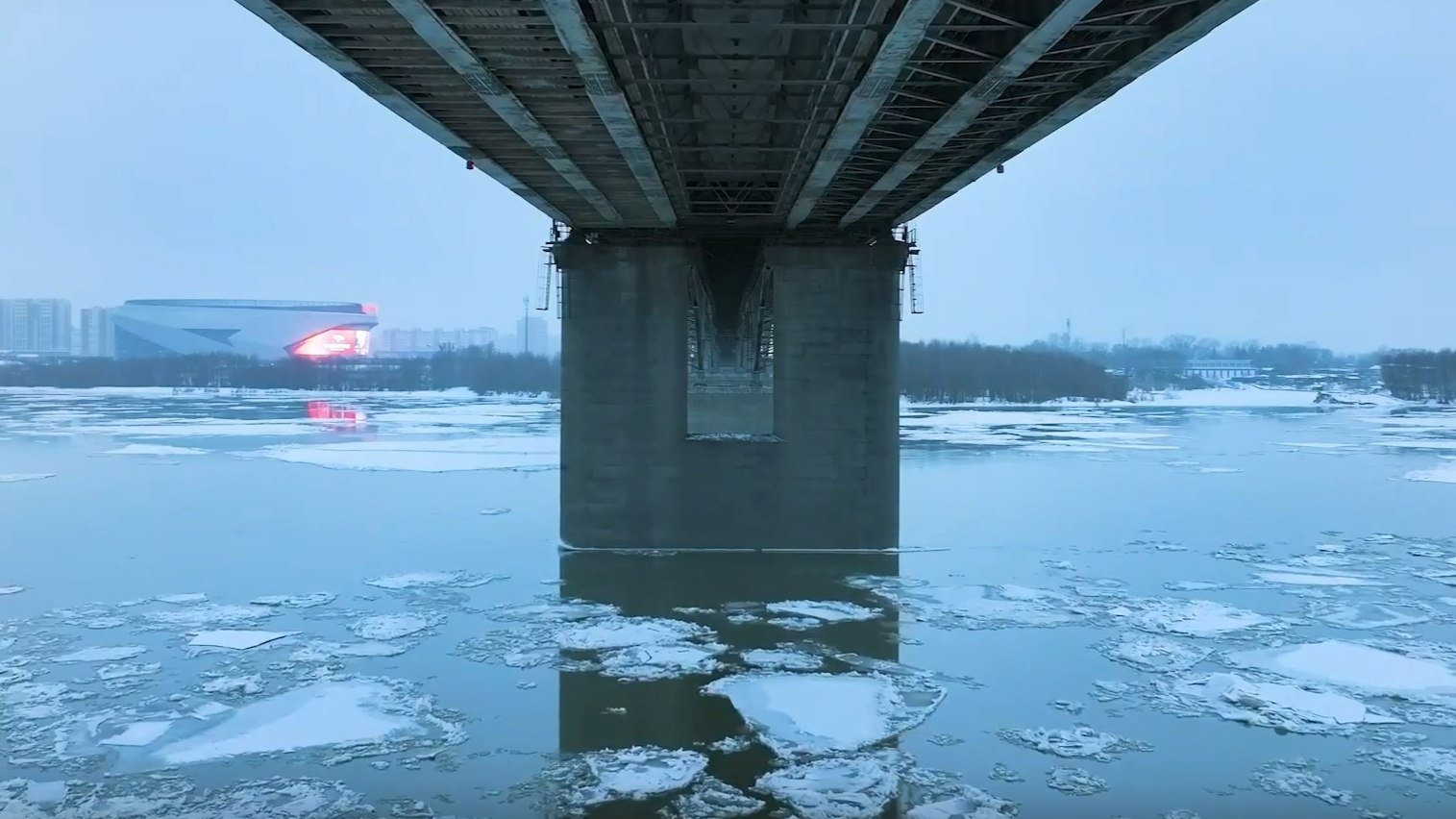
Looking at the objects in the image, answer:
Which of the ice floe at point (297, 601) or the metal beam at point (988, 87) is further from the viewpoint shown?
the ice floe at point (297, 601)

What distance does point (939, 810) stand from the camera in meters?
9.55

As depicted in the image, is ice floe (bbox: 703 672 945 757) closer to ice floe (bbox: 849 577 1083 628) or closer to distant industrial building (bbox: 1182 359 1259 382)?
ice floe (bbox: 849 577 1083 628)

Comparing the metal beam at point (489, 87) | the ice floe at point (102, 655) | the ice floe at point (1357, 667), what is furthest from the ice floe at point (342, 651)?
the ice floe at point (1357, 667)

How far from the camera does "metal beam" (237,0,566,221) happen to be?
903cm

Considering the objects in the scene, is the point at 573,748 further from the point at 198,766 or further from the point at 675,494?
the point at 675,494

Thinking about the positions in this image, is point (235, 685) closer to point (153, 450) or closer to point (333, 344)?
point (153, 450)

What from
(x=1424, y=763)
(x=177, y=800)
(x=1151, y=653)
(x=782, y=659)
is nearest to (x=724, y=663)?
(x=782, y=659)

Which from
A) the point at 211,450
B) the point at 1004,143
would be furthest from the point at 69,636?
the point at 211,450

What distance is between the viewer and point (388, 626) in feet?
53.2

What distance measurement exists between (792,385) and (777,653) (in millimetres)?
7996

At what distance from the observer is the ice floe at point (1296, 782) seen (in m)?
10.0

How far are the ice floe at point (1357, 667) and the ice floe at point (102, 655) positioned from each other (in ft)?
48.0

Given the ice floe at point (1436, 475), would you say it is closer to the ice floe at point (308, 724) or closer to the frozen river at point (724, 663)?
the frozen river at point (724, 663)

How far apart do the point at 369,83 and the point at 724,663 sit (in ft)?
27.0
